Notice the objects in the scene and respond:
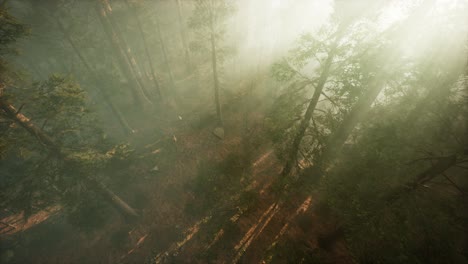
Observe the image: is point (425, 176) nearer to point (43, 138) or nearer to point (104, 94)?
point (43, 138)

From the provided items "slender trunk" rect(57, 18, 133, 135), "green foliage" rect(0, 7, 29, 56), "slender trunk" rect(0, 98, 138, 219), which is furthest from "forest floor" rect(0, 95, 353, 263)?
"green foliage" rect(0, 7, 29, 56)

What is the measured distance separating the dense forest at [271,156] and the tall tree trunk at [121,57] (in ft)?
0.49

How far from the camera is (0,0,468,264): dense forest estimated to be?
19.9ft

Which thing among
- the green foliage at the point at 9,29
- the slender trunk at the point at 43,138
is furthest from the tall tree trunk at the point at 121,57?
the slender trunk at the point at 43,138

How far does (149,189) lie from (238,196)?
6742mm

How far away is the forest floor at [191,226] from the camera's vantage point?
30.5ft

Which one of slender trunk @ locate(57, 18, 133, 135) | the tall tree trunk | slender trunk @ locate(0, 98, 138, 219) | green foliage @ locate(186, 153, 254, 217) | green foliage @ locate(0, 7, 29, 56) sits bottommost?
green foliage @ locate(186, 153, 254, 217)

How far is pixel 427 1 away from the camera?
6.10 m

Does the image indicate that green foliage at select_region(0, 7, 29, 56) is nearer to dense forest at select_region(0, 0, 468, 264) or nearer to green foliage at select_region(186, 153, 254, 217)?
dense forest at select_region(0, 0, 468, 264)

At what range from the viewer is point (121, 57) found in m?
15.5

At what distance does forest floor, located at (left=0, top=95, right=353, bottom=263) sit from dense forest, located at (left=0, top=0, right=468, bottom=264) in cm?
8

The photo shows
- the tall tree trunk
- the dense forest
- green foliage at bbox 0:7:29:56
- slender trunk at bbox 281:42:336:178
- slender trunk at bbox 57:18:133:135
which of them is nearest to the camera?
green foliage at bbox 0:7:29:56

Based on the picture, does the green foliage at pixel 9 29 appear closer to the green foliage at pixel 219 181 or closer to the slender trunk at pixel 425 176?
the green foliage at pixel 219 181

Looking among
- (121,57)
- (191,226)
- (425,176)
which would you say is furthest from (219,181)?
(121,57)
